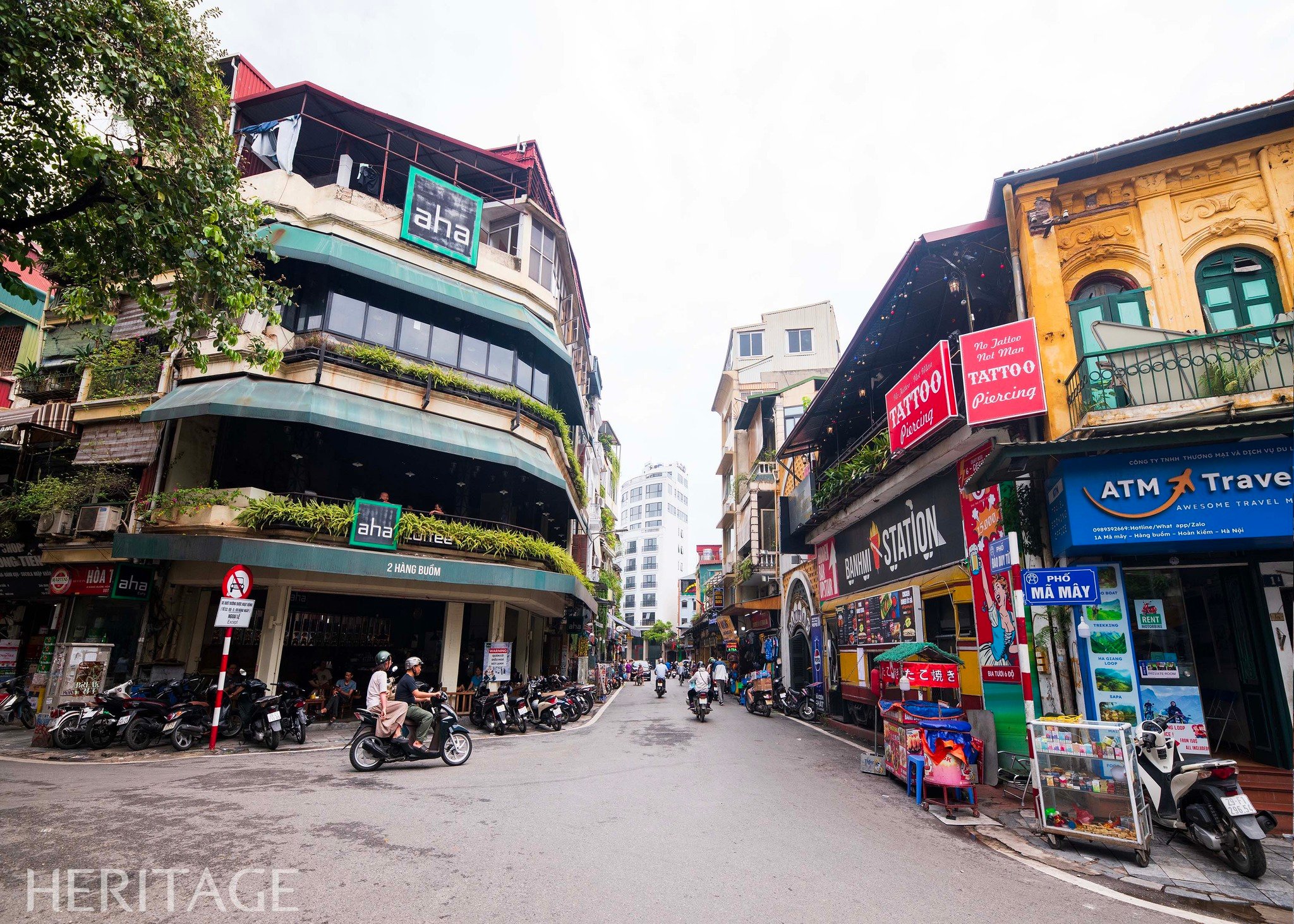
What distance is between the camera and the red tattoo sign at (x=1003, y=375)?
923 cm

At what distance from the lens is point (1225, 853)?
5730 millimetres

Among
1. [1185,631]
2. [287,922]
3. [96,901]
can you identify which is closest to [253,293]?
[96,901]

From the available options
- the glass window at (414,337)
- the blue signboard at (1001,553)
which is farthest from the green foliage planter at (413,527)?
the blue signboard at (1001,553)

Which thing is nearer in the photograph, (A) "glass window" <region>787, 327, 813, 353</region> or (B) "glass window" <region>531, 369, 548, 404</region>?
(B) "glass window" <region>531, 369, 548, 404</region>

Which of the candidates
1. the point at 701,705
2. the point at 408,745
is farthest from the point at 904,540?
the point at 408,745

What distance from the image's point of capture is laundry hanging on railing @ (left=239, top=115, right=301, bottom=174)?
667 inches

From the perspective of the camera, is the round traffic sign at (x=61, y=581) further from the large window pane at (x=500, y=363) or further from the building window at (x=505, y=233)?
the building window at (x=505, y=233)

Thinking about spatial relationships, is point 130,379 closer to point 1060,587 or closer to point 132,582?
point 132,582

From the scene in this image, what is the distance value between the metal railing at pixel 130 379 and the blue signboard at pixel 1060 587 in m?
19.9

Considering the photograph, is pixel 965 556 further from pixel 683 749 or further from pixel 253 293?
pixel 253 293

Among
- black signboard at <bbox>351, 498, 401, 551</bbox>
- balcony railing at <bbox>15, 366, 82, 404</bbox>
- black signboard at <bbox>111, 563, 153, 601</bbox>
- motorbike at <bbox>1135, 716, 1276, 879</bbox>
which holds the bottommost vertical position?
motorbike at <bbox>1135, 716, 1276, 879</bbox>

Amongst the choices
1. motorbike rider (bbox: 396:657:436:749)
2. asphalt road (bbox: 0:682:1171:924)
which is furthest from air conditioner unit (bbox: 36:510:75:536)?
motorbike rider (bbox: 396:657:436:749)

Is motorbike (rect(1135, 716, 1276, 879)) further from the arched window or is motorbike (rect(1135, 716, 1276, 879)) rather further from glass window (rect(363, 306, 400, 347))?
glass window (rect(363, 306, 400, 347))

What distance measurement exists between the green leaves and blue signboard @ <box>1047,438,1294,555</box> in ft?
38.4
